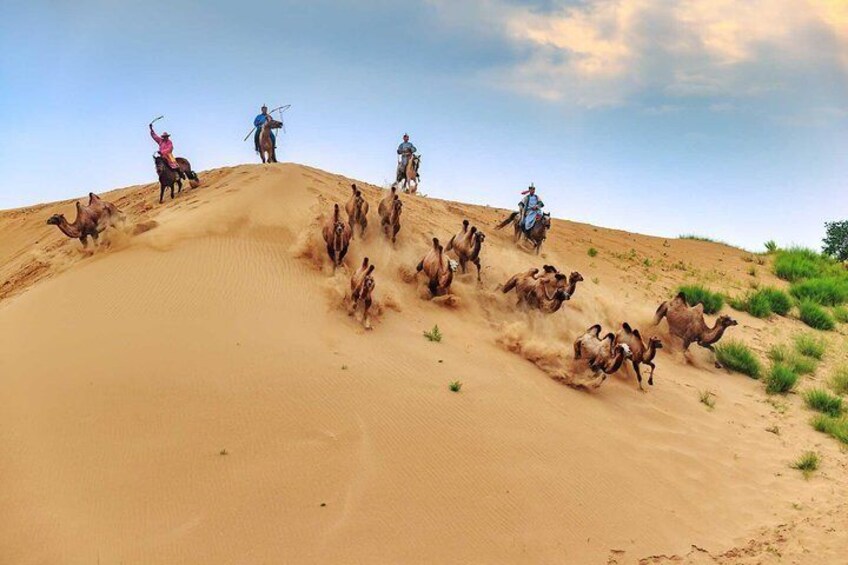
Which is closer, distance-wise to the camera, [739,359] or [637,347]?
[637,347]

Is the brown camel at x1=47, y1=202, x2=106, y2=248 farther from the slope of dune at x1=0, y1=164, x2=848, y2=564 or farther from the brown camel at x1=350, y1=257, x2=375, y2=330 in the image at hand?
the brown camel at x1=350, y1=257, x2=375, y2=330

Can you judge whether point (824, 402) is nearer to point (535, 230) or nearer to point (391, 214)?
point (535, 230)

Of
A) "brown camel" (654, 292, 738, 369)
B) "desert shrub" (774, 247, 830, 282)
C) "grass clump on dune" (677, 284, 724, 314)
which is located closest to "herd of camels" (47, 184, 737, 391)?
"brown camel" (654, 292, 738, 369)

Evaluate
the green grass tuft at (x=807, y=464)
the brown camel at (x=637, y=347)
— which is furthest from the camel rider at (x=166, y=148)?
the green grass tuft at (x=807, y=464)

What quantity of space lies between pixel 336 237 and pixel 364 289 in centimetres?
152

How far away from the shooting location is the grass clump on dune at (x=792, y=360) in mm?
12203

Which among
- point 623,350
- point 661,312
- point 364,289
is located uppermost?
point 364,289

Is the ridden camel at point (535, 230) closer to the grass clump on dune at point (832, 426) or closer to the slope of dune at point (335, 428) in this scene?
the slope of dune at point (335, 428)

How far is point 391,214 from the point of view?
11508mm

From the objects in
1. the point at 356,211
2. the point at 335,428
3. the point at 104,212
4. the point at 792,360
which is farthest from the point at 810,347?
the point at 104,212

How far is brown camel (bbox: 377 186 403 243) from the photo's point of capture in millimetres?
11484

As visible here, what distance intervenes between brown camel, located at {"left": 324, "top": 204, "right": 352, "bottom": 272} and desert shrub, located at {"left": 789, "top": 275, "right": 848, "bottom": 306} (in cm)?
1264

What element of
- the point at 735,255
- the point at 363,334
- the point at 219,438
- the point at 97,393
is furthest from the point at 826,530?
the point at 735,255

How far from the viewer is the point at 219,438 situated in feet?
20.0
